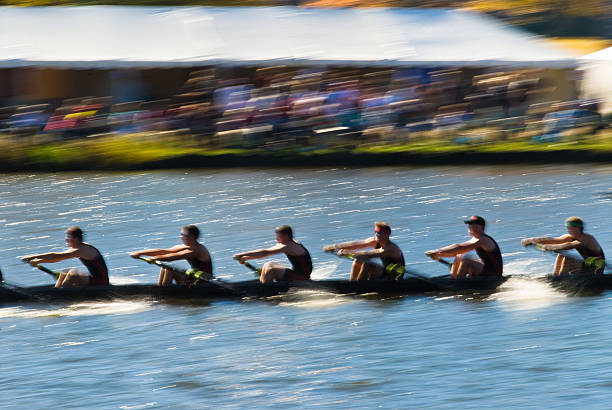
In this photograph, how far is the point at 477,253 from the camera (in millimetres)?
17938

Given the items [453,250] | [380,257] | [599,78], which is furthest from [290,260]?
[599,78]

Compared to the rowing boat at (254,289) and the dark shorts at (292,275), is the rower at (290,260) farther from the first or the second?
the rowing boat at (254,289)

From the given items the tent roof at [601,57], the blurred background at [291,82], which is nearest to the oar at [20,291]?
the blurred background at [291,82]

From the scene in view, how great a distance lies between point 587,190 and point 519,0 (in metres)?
25.0

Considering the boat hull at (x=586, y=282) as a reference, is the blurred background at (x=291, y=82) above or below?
above

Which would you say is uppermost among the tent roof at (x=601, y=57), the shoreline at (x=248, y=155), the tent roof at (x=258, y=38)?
the tent roof at (x=258, y=38)

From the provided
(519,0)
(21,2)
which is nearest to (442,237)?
(21,2)

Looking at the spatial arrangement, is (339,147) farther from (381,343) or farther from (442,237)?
(381,343)

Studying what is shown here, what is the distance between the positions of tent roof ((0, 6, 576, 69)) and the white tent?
570 mm

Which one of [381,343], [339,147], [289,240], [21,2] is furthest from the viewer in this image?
[21,2]

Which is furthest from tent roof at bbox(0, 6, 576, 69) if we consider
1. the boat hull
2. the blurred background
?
the boat hull

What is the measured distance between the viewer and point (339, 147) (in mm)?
31438

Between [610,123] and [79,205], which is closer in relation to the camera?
[79,205]

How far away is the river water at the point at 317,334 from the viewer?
14406mm
